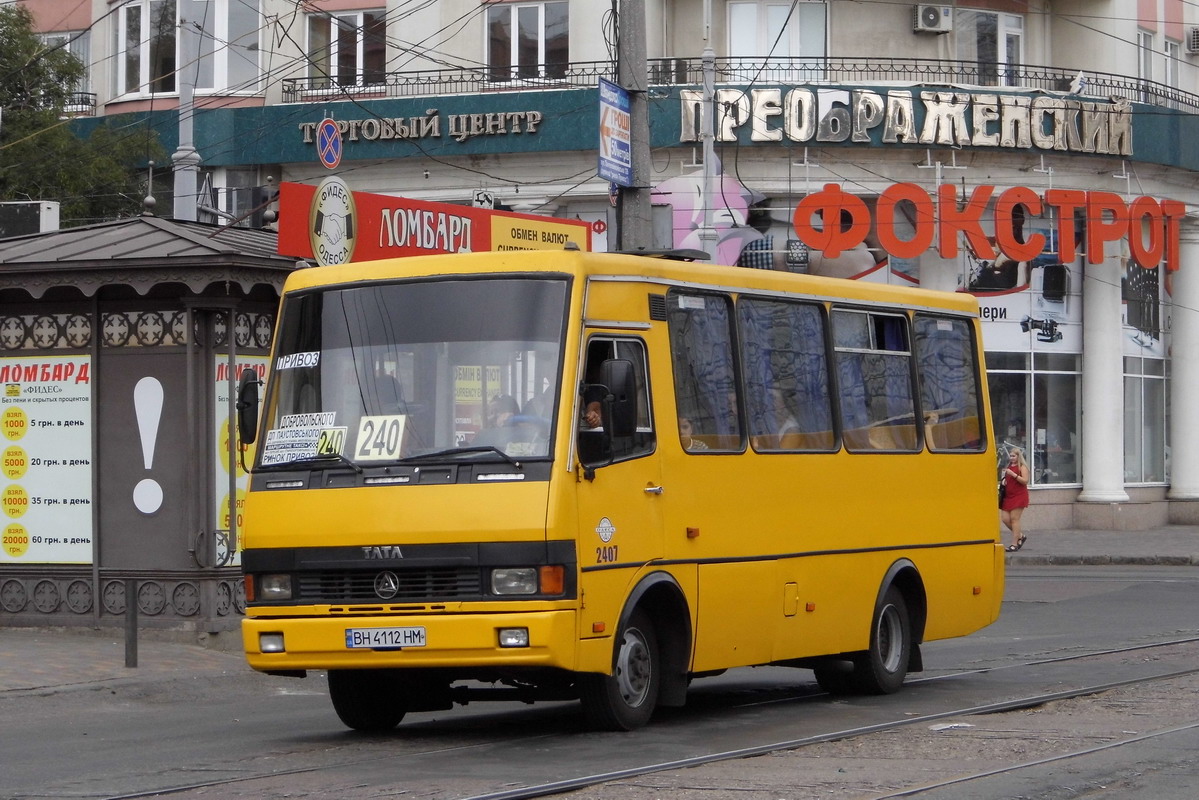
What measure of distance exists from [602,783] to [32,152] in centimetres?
2462

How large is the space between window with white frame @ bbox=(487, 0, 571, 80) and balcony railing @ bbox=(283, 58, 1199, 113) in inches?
2.1

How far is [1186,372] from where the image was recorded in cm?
3631

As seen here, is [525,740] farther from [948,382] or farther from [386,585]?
[948,382]

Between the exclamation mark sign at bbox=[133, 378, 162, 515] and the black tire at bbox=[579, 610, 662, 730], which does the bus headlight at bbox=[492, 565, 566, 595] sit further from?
the exclamation mark sign at bbox=[133, 378, 162, 515]

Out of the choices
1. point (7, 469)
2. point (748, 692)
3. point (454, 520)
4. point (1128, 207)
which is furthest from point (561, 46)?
point (454, 520)

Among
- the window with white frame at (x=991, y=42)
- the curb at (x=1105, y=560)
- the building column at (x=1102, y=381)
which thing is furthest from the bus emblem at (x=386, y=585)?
the building column at (x=1102, y=381)

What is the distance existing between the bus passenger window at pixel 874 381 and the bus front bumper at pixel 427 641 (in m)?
3.81

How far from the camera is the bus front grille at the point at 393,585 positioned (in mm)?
9938

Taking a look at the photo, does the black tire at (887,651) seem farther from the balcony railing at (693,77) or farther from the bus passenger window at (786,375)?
the balcony railing at (693,77)

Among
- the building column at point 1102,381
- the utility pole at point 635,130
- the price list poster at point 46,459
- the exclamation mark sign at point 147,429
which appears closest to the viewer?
the exclamation mark sign at point 147,429

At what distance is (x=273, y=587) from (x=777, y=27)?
77.6ft

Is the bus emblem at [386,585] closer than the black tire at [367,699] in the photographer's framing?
Yes

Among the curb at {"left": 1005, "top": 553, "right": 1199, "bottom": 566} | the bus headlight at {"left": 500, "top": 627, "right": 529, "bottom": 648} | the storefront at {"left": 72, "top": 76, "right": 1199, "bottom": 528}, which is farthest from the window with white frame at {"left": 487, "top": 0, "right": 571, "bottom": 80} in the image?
the bus headlight at {"left": 500, "top": 627, "right": 529, "bottom": 648}

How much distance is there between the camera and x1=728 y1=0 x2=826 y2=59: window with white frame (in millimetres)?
32125
